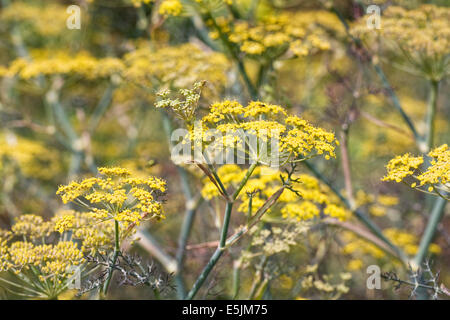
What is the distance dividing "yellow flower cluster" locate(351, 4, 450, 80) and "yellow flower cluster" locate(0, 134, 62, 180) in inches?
236

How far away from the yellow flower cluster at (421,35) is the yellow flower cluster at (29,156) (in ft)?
19.6

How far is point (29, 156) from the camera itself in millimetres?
7910

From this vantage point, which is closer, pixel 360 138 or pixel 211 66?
pixel 211 66

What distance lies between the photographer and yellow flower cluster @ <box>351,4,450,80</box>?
5004 millimetres

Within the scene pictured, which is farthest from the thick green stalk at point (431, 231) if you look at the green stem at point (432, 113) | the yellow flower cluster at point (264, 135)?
the yellow flower cluster at point (264, 135)

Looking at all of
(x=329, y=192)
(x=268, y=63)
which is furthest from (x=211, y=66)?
(x=329, y=192)

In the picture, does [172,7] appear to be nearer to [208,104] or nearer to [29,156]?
[208,104]

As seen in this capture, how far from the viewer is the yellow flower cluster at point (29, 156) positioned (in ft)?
25.9

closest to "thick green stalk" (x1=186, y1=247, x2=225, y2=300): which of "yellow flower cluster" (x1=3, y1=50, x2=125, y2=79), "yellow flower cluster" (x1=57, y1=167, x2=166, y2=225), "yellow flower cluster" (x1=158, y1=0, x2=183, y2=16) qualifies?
"yellow flower cluster" (x1=57, y1=167, x2=166, y2=225)

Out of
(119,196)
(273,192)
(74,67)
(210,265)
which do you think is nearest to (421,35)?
(273,192)

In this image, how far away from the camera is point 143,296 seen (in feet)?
23.4
